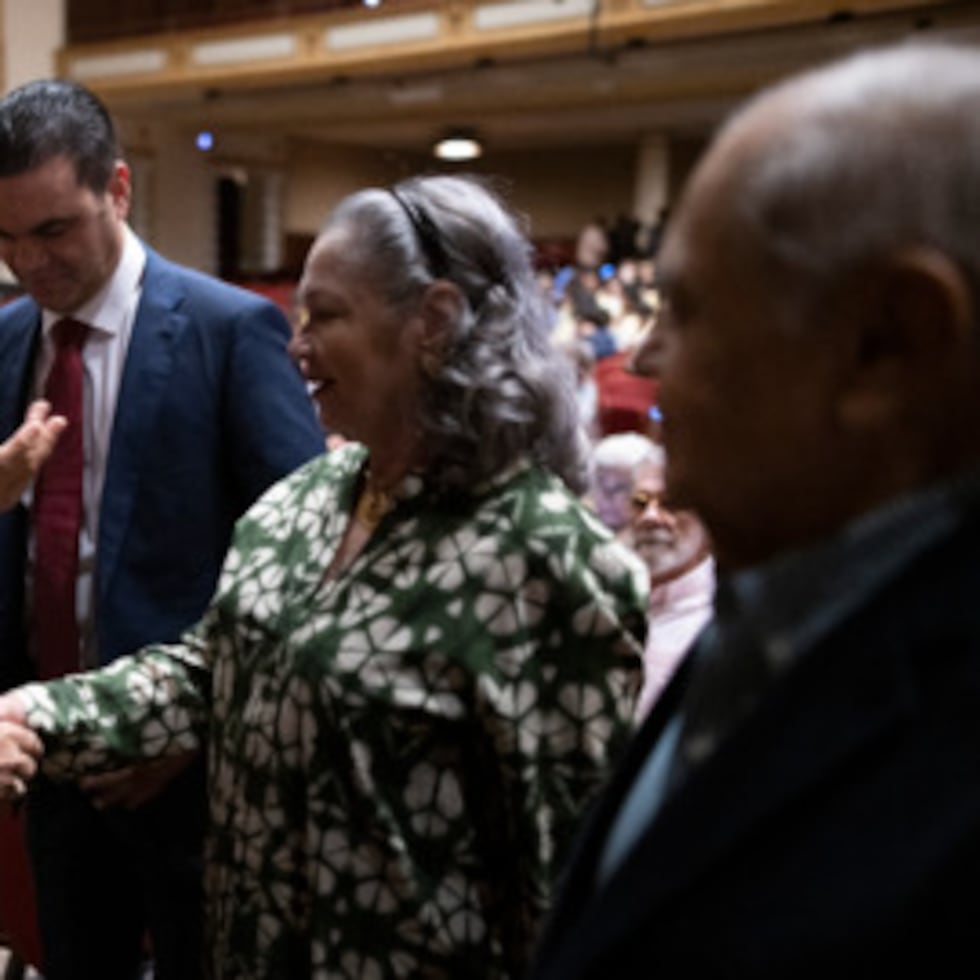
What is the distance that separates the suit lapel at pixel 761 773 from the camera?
0.49 m

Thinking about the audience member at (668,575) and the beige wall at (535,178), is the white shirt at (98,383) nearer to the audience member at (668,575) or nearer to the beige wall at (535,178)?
the audience member at (668,575)

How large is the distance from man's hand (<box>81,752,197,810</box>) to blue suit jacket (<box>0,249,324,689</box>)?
16 cm

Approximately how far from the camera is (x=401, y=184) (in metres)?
1.20

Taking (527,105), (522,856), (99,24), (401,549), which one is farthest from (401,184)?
(99,24)

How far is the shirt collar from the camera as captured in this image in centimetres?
161

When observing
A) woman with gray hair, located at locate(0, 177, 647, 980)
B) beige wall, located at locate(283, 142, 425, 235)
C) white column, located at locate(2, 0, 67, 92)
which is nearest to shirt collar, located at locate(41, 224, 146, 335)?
woman with gray hair, located at locate(0, 177, 647, 980)

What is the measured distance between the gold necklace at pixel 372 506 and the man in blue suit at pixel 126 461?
36cm

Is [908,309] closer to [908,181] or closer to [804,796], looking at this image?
[908,181]

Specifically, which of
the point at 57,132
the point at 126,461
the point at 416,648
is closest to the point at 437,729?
the point at 416,648

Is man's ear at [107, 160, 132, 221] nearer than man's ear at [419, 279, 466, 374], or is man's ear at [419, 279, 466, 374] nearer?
man's ear at [419, 279, 466, 374]

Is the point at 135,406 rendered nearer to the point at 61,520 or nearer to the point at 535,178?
the point at 61,520

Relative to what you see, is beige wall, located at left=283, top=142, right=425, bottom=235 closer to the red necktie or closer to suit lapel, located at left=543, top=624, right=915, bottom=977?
the red necktie

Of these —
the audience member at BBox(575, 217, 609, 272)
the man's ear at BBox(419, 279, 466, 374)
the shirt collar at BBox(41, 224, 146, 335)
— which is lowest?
the audience member at BBox(575, 217, 609, 272)

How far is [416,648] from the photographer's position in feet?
3.48
